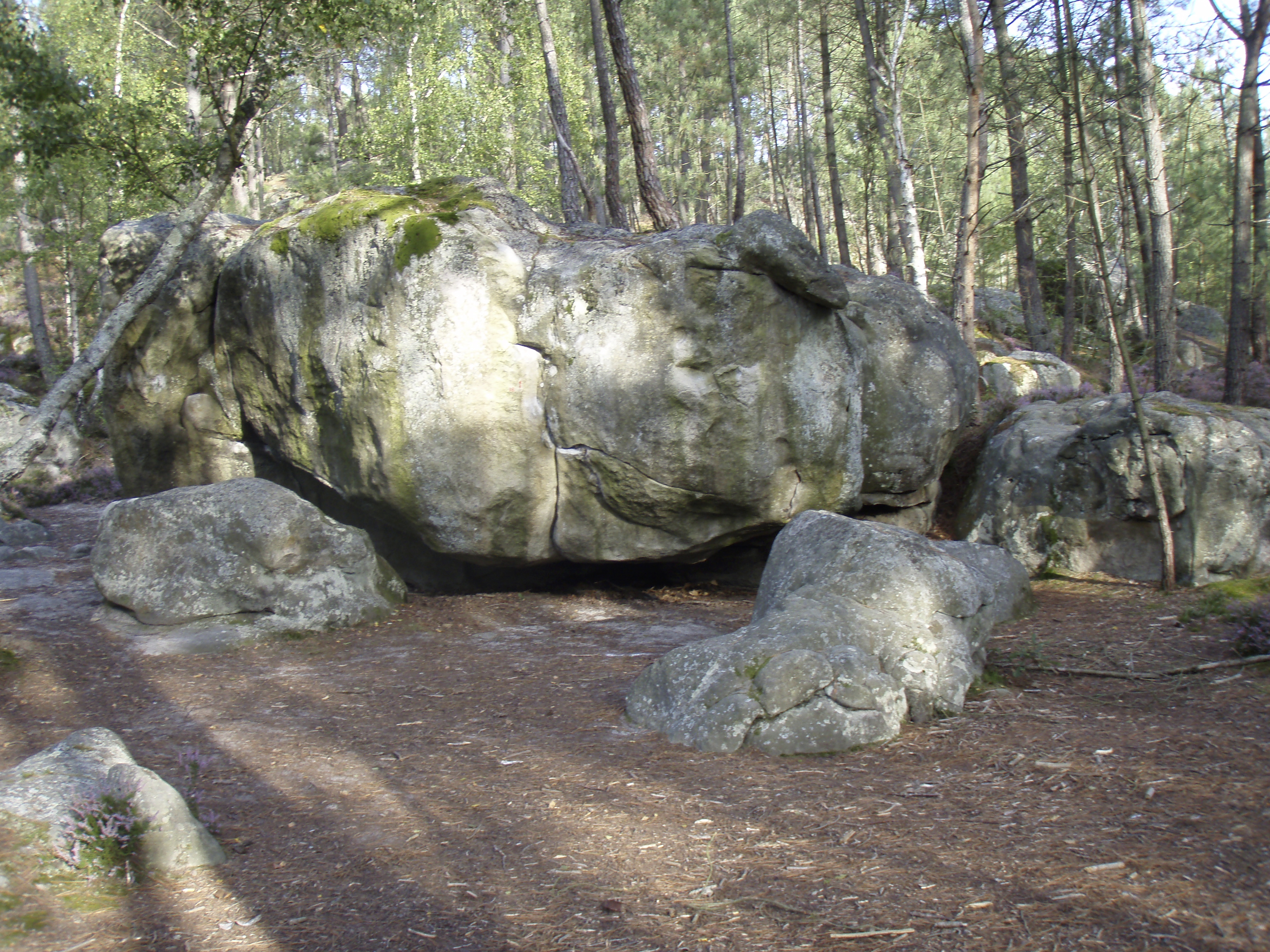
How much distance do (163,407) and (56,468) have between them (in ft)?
29.3

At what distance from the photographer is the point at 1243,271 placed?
12.1m

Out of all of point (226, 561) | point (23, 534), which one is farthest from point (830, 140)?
point (23, 534)

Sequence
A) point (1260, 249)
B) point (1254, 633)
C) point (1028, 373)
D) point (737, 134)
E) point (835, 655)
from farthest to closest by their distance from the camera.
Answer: point (737, 134), point (1028, 373), point (1260, 249), point (1254, 633), point (835, 655)

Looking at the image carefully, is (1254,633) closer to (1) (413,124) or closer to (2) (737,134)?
(2) (737,134)

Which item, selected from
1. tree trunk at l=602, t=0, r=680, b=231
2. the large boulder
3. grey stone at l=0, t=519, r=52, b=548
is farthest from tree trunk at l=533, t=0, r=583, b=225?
grey stone at l=0, t=519, r=52, b=548

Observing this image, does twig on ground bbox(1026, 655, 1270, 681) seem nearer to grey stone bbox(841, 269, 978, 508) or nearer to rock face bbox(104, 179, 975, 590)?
rock face bbox(104, 179, 975, 590)

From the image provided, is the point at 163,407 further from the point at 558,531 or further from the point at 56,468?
the point at 56,468

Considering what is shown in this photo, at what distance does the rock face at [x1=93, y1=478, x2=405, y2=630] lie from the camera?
827 centimetres

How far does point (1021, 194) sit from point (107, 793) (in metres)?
18.0

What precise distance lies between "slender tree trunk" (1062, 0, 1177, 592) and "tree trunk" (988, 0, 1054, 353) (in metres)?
4.60

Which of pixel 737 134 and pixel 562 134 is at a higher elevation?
pixel 737 134

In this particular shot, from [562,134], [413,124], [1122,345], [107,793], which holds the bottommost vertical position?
[107,793]

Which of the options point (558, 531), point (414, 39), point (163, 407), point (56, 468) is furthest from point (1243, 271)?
point (414, 39)

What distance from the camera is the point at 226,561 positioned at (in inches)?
331
